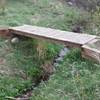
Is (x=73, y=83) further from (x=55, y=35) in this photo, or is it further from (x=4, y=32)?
(x=4, y=32)

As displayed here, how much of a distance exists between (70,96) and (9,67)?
5.06 ft

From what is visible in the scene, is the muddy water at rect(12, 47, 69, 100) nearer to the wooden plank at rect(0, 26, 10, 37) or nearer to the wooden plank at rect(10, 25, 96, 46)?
the wooden plank at rect(10, 25, 96, 46)

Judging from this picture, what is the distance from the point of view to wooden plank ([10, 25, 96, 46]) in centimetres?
620

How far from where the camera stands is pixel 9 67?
5.99 m

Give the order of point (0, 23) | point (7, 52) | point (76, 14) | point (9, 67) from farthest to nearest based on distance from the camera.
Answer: point (76, 14), point (0, 23), point (7, 52), point (9, 67)

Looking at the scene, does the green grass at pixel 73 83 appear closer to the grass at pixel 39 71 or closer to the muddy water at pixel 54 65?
the grass at pixel 39 71

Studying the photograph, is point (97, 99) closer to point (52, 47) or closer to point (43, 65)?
point (43, 65)

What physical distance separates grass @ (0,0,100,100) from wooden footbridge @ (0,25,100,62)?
0.73 ft

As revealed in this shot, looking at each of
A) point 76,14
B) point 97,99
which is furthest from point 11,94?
point 76,14

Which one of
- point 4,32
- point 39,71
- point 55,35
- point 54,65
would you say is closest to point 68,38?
point 55,35

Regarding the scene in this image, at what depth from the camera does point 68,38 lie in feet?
20.8

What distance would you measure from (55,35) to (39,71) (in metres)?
0.94

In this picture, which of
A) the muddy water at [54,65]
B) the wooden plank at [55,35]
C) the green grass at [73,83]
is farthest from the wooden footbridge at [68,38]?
the muddy water at [54,65]

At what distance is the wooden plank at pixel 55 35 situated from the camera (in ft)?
20.3
